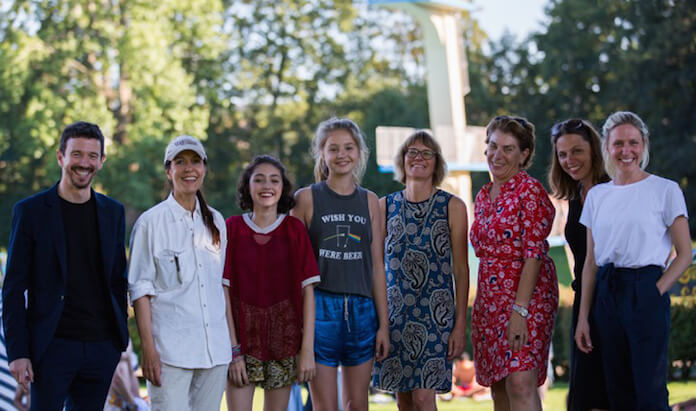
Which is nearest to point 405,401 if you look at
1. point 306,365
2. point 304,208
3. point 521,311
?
point 306,365

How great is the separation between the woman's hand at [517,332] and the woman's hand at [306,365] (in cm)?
109

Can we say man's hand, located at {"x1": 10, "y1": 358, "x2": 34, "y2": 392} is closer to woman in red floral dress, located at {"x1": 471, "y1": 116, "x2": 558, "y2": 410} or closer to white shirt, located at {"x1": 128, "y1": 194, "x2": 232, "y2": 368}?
white shirt, located at {"x1": 128, "y1": 194, "x2": 232, "y2": 368}

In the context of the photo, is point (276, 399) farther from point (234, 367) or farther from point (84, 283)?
point (84, 283)

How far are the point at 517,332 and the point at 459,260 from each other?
54cm

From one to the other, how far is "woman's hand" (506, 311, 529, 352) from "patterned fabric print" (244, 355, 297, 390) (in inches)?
47.1

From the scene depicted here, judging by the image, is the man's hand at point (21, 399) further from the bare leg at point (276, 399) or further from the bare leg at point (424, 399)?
the bare leg at point (424, 399)

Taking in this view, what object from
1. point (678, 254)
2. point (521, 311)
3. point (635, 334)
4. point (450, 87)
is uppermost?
point (450, 87)

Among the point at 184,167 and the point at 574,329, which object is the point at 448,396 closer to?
the point at 574,329

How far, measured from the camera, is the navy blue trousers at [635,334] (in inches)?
161

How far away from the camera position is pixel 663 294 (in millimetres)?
4117

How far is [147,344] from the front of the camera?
153 inches

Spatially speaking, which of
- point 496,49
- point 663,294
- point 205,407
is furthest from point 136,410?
point 496,49

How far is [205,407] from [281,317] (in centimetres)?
60

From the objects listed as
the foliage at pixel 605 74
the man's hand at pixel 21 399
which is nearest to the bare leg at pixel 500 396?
the man's hand at pixel 21 399
